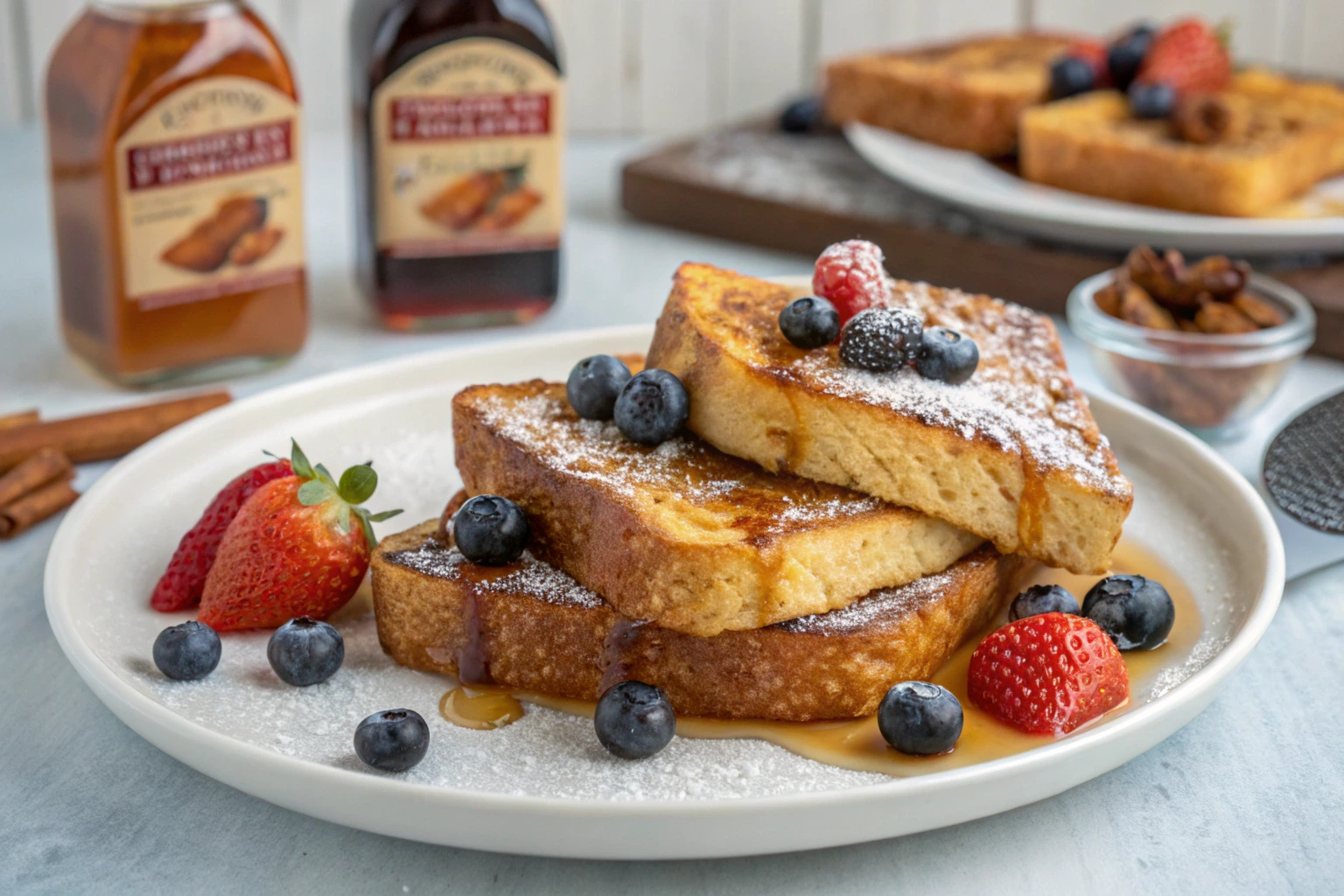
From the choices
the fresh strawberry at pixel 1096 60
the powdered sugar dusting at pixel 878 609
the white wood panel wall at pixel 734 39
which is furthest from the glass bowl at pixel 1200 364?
the white wood panel wall at pixel 734 39

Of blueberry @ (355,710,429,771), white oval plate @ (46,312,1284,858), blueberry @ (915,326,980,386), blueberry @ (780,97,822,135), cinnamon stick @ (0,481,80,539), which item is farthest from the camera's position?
blueberry @ (780,97,822,135)

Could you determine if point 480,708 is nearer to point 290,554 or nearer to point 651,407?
point 290,554

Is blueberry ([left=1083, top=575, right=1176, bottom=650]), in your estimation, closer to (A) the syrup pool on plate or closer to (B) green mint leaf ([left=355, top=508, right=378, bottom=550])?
(A) the syrup pool on plate

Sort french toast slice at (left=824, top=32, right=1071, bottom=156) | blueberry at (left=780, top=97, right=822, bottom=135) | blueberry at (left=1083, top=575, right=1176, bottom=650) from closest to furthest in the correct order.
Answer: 1. blueberry at (left=1083, top=575, right=1176, bottom=650)
2. french toast slice at (left=824, top=32, right=1071, bottom=156)
3. blueberry at (left=780, top=97, right=822, bottom=135)

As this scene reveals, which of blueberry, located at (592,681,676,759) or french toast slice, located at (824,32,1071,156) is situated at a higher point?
french toast slice, located at (824,32,1071,156)

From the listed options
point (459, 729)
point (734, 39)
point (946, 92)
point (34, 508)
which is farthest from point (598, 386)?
point (734, 39)

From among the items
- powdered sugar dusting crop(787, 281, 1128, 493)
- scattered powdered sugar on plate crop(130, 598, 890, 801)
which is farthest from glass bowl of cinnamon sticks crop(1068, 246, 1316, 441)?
scattered powdered sugar on plate crop(130, 598, 890, 801)
